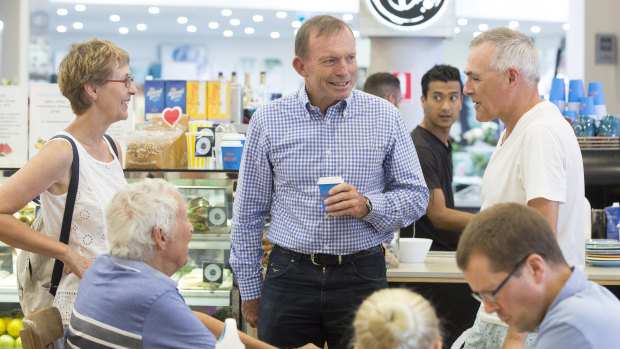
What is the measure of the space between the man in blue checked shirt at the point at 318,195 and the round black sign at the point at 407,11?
4221mm

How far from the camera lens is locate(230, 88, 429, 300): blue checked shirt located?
8.55 feet

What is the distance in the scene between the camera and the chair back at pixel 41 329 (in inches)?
85.9

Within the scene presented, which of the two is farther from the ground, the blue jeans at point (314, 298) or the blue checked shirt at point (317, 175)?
the blue checked shirt at point (317, 175)

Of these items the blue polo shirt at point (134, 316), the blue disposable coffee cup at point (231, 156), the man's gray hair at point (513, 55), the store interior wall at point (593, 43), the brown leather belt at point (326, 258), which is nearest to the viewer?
the blue polo shirt at point (134, 316)

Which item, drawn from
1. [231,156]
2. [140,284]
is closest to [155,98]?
[231,156]

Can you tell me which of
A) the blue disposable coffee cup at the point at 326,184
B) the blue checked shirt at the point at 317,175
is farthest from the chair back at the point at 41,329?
the blue disposable coffee cup at the point at 326,184

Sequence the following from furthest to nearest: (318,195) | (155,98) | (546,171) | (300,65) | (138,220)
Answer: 1. (155,98)
2. (300,65)
3. (318,195)
4. (546,171)
5. (138,220)

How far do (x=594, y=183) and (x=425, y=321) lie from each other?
11.0ft

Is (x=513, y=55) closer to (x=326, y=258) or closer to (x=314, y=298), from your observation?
(x=326, y=258)

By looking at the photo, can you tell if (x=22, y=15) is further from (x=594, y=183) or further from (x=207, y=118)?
(x=594, y=183)

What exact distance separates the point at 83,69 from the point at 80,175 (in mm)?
405

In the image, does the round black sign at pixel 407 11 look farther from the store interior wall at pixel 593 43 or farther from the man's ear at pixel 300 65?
the man's ear at pixel 300 65

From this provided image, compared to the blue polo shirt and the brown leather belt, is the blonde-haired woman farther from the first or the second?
the brown leather belt

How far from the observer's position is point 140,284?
1977mm
